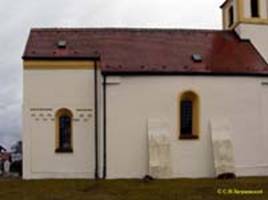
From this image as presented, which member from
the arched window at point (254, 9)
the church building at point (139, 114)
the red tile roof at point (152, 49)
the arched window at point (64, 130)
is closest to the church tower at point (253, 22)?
the arched window at point (254, 9)

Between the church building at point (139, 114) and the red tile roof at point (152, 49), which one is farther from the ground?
the red tile roof at point (152, 49)

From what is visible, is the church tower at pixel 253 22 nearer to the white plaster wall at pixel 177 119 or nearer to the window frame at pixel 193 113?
the white plaster wall at pixel 177 119

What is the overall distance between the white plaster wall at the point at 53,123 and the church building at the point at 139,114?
0.16 ft

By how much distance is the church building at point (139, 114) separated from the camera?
2594cm

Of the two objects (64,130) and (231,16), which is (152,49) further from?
(231,16)

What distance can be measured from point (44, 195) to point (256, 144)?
11.9 metres

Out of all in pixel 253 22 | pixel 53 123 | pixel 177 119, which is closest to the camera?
pixel 177 119

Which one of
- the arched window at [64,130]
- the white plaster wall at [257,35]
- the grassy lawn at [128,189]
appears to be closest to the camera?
the grassy lawn at [128,189]

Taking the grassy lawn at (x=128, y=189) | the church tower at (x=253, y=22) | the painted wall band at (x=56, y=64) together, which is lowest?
the grassy lawn at (x=128, y=189)

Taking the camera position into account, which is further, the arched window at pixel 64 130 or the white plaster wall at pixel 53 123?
the arched window at pixel 64 130

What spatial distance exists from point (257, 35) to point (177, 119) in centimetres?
799

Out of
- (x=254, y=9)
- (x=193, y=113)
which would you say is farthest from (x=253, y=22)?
(x=193, y=113)

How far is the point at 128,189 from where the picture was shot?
21.1 m

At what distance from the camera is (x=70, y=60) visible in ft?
89.7
